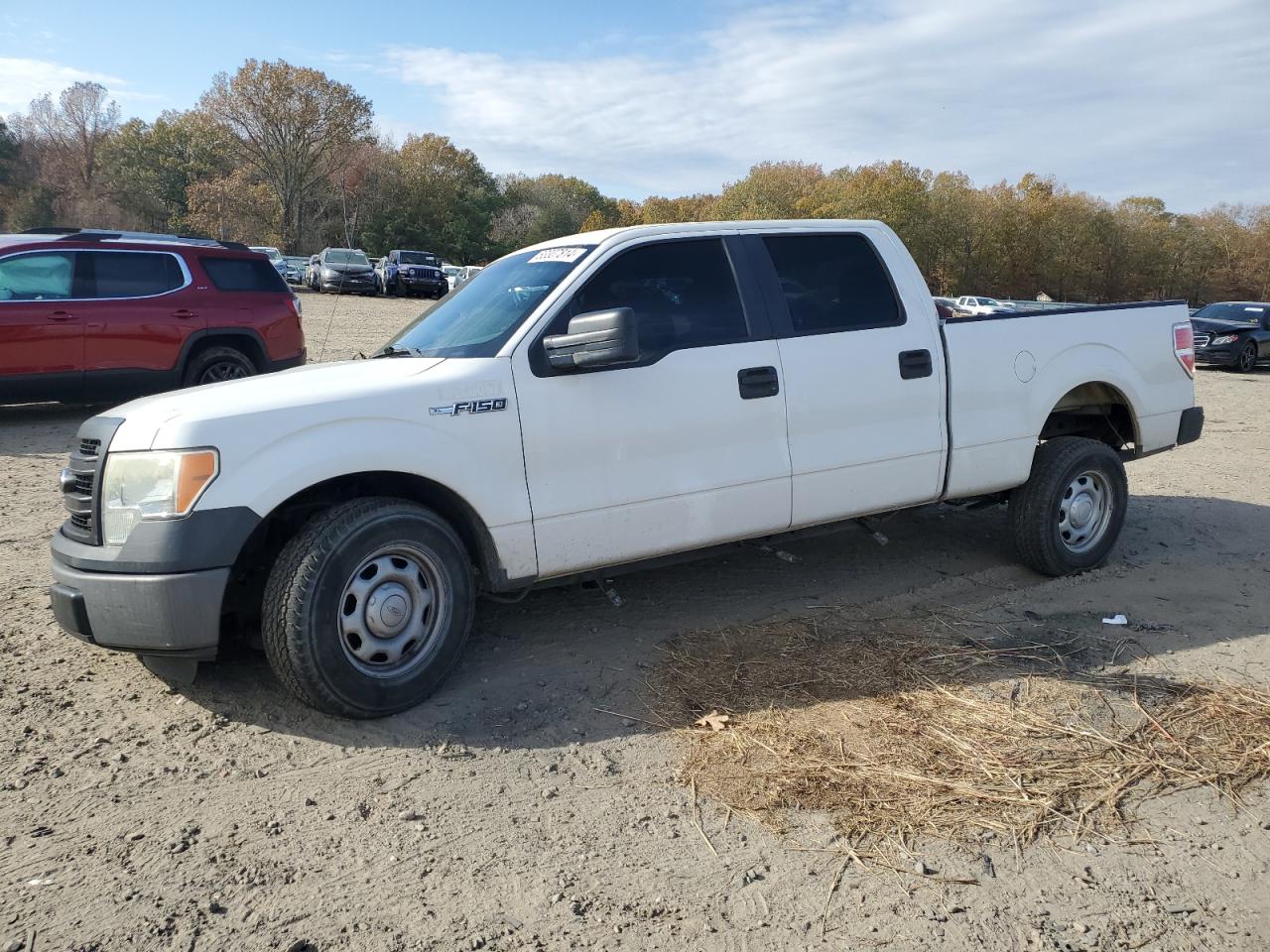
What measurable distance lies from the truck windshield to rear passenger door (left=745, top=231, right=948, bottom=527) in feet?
3.35

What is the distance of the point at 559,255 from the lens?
15.1 feet

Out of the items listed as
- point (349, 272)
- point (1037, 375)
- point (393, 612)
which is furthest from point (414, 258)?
point (393, 612)

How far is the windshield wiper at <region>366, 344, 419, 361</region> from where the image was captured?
454cm

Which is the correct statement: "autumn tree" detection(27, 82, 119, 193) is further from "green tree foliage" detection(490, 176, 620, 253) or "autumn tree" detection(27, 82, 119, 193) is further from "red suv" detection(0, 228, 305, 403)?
"red suv" detection(0, 228, 305, 403)

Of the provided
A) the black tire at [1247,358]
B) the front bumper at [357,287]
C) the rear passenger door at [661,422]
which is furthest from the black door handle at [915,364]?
the front bumper at [357,287]

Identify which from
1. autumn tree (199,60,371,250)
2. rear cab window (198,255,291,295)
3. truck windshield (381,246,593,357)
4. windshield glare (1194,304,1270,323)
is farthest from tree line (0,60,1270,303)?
truck windshield (381,246,593,357)

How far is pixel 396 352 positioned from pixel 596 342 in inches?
46.8

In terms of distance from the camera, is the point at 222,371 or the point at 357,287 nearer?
the point at 222,371

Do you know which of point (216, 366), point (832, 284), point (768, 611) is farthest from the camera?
point (216, 366)

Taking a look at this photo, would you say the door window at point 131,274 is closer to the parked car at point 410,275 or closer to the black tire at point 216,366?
the black tire at point 216,366

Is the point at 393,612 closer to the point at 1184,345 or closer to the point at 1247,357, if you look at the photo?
the point at 1184,345

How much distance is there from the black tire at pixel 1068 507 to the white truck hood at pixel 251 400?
137 inches

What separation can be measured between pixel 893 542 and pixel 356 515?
12.7 ft

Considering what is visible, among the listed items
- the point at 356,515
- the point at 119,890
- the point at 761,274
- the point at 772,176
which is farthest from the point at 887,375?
the point at 772,176
